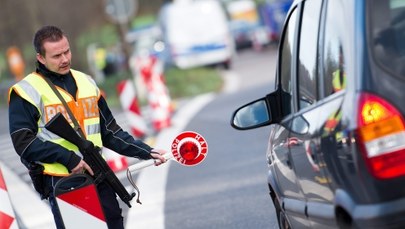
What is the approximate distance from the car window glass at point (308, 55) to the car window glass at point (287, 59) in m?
0.28

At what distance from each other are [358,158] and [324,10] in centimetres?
99

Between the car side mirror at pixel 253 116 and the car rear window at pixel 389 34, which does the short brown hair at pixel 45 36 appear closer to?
the car side mirror at pixel 253 116

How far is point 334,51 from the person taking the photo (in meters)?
5.31

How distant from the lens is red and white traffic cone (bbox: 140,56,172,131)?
21625 millimetres

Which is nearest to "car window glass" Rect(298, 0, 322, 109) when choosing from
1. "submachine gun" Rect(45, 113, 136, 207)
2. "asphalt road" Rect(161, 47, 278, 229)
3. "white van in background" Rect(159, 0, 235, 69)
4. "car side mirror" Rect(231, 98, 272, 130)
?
"car side mirror" Rect(231, 98, 272, 130)

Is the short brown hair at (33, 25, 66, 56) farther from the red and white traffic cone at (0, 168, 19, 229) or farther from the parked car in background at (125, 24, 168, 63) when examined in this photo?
the parked car in background at (125, 24, 168, 63)

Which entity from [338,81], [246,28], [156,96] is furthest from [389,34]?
[246,28]

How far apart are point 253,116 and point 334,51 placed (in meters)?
1.40

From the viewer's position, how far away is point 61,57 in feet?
21.7

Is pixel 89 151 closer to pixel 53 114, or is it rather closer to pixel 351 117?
pixel 53 114

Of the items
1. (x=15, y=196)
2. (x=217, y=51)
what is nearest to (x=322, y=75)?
(x=15, y=196)

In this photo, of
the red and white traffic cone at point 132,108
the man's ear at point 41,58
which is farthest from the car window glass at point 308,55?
the red and white traffic cone at point 132,108

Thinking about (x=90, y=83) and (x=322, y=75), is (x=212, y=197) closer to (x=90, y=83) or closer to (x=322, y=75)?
(x=90, y=83)

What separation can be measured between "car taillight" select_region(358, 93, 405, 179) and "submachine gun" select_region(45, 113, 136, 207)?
6.90 ft
